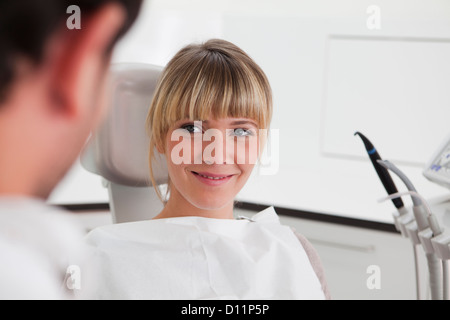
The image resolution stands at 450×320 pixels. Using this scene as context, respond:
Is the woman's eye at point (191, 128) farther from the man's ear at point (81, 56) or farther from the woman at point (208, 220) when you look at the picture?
the man's ear at point (81, 56)

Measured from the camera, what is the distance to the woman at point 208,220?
0.91 metres

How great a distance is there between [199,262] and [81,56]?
655 millimetres

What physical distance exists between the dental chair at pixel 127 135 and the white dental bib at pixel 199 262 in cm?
23

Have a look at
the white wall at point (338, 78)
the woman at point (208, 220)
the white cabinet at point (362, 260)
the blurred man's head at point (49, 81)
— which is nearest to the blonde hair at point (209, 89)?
the woman at point (208, 220)

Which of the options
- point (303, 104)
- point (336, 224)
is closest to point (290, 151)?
point (303, 104)

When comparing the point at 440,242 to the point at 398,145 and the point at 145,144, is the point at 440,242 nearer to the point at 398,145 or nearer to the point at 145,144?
the point at 145,144

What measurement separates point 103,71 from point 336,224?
A: 2729 mm

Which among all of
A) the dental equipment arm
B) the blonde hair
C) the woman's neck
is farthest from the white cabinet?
the blonde hair

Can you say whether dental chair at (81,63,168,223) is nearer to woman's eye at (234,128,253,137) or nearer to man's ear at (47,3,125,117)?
woman's eye at (234,128,253,137)

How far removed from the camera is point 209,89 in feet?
3.38

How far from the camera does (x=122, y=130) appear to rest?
3.93 ft

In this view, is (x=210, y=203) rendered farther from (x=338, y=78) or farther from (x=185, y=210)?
(x=338, y=78)

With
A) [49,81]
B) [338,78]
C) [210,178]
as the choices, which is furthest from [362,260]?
[49,81]

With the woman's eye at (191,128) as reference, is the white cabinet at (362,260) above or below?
below
